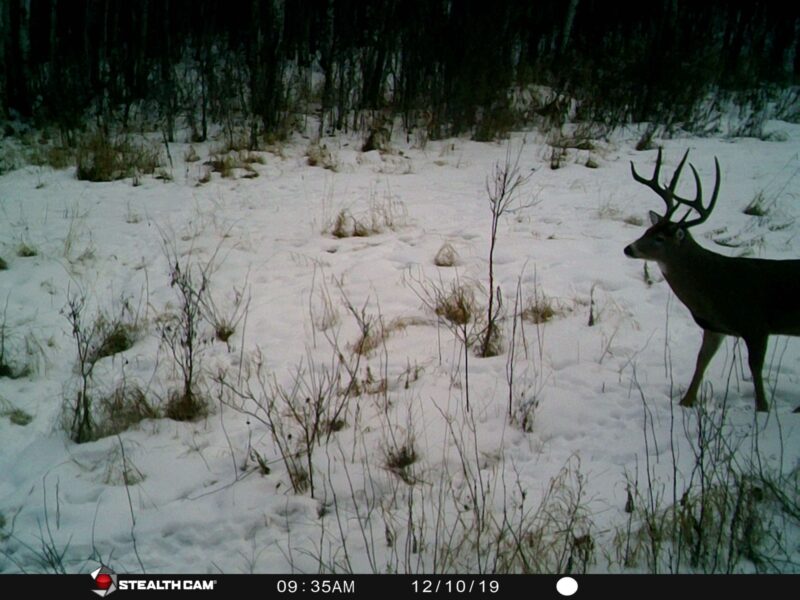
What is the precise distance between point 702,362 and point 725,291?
404 mm

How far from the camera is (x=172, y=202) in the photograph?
6.62 metres

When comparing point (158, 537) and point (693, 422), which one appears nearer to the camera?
point (158, 537)

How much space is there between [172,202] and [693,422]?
5495 mm

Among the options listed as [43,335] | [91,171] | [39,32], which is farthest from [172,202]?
[39,32]

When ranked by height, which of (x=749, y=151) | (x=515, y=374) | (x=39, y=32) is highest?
(x=39, y=32)

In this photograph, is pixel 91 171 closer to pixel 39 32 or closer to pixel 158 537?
pixel 158 537
